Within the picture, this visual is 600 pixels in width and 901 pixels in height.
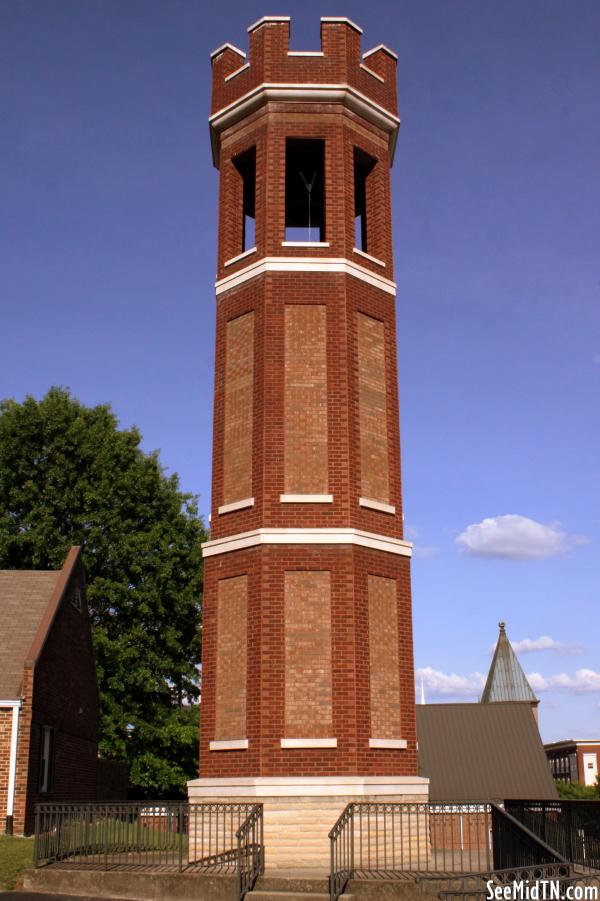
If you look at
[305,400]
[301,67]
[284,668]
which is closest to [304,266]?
[305,400]

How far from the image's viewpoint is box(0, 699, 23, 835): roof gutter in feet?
72.8

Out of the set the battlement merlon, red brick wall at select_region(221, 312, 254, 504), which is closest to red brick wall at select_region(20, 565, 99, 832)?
red brick wall at select_region(221, 312, 254, 504)

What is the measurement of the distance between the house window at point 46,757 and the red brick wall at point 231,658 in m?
8.72

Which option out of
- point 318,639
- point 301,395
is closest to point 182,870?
point 318,639

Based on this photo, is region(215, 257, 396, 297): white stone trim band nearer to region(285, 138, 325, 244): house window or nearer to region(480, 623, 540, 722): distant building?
region(285, 138, 325, 244): house window

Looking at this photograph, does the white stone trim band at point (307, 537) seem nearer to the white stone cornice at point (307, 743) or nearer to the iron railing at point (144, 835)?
the white stone cornice at point (307, 743)

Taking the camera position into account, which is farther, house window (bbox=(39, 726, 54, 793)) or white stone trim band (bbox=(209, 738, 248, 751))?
→ house window (bbox=(39, 726, 54, 793))

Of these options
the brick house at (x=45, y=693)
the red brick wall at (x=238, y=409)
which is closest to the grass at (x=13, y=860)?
the brick house at (x=45, y=693)

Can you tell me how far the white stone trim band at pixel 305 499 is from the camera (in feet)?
60.2

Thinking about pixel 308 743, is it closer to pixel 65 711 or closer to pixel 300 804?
pixel 300 804

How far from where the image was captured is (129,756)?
1449 inches

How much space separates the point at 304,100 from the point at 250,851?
15682mm

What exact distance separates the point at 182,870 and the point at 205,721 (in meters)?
3.25

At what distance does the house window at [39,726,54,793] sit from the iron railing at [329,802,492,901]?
1123 cm
